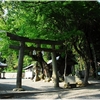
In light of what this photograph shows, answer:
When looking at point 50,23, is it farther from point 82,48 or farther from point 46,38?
point 82,48

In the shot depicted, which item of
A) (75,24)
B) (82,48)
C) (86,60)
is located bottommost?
(86,60)

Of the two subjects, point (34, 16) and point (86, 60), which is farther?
point (86, 60)

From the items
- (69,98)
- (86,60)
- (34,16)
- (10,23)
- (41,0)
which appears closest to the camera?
(69,98)

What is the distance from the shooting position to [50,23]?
16.8 metres

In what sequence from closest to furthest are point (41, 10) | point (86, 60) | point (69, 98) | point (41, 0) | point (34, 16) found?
point (69, 98)
point (41, 0)
point (41, 10)
point (34, 16)
point (86, 60)

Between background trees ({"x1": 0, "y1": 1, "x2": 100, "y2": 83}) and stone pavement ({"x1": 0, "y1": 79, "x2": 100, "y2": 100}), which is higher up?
background trees ({"x1": 0, "y1": 1, "x2": 100, "y2": 83})

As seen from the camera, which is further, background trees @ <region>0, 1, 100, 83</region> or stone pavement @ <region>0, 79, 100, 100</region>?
background trees @ <region>0, 1, 100, 83</region>

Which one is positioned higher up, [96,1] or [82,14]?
[96,1]

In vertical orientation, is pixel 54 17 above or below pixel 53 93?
above

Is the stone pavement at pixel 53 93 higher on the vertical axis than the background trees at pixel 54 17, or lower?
lower

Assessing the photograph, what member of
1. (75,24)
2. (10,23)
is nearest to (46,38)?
(75,24)

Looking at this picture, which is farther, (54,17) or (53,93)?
(54,17)

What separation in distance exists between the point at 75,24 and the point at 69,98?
301 inches

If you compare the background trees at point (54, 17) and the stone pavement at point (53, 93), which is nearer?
the stone pavement at point (53, 93)
